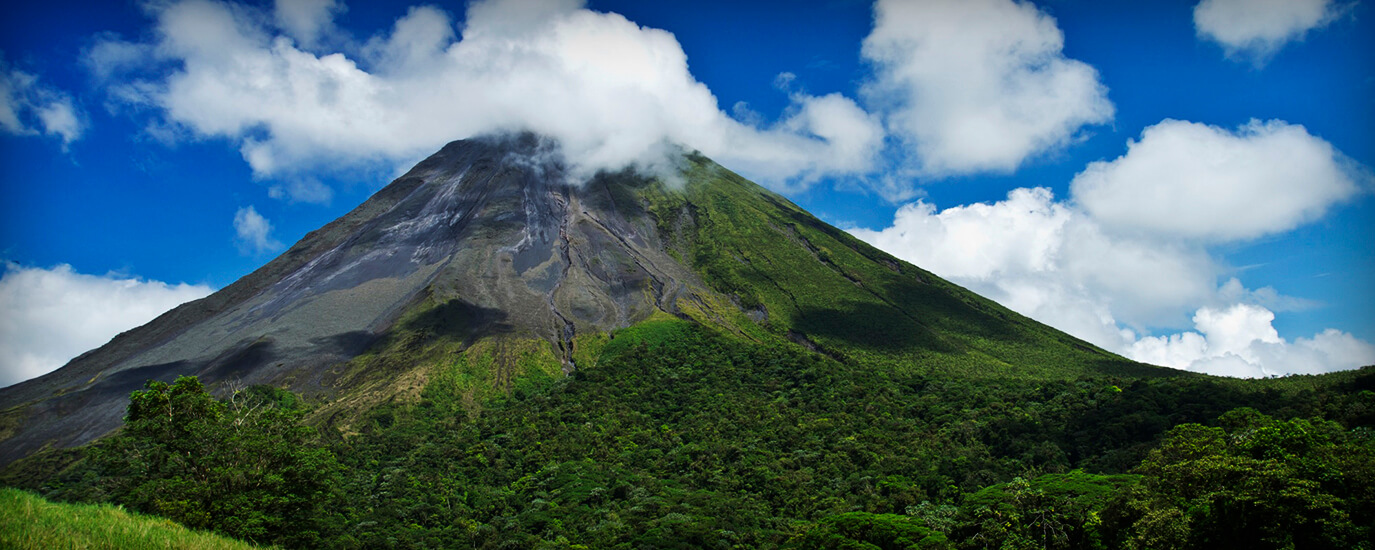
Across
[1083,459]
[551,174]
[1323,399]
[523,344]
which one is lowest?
[1083,459]

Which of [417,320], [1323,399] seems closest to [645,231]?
[417,320]

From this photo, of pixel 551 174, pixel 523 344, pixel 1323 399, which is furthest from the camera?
pixel 551 174

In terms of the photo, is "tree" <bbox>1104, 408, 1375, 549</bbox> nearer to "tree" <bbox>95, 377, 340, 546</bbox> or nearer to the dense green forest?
the dense green forest

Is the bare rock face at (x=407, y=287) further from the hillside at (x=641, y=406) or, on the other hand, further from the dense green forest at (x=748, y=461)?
the dense green forest at (x=748, y=461)

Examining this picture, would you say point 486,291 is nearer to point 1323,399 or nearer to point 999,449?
point 999,449

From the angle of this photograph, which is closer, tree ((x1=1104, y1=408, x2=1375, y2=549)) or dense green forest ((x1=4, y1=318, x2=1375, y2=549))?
tree ((x1=1104, y1=408, x2=1375, y2=549))

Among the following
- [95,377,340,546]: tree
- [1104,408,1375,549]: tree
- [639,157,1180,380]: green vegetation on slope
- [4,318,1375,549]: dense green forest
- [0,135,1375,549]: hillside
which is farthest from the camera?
[639,157,1180,380]: green vegetation on slope

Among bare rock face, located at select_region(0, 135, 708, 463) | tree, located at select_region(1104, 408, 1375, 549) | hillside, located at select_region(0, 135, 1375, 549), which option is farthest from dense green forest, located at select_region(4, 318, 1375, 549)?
bare rock face, located at select_region(0, 135, 708, 463)
